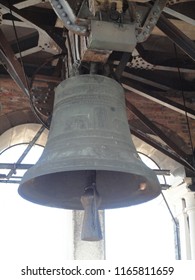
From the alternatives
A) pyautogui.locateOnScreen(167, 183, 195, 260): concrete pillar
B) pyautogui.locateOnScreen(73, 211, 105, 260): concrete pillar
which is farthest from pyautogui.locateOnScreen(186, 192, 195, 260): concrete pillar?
pyautogui.locateOnScreen(73, 211, 105, 260): concrete pillar

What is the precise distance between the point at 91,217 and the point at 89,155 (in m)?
0.25

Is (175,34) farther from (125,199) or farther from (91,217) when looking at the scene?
(91,217)

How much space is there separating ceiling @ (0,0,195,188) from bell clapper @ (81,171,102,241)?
606mm

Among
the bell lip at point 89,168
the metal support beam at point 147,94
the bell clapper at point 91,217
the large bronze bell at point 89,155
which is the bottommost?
the bell clapper at point 91,217

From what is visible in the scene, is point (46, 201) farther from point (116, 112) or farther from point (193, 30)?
point (193, 30)

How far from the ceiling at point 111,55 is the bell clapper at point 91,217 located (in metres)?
0.61

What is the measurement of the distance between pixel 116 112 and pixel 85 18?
0.44m

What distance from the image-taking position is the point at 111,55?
3459 millimetres

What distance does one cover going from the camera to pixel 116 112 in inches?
96.8

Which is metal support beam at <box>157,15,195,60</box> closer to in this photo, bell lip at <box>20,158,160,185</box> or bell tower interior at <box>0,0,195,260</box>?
bell tower interior at <box>0,0,195,260</box>

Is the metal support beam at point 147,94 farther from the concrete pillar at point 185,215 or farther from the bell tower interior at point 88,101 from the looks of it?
the concrete pillar at point 185,215

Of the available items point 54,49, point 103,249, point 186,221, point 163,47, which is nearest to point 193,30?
point 163,47

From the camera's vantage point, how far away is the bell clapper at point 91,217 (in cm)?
215

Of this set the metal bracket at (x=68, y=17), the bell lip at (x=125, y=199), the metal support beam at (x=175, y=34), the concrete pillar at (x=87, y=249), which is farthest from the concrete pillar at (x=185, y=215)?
the metal bracket at (x=68, y=17)
